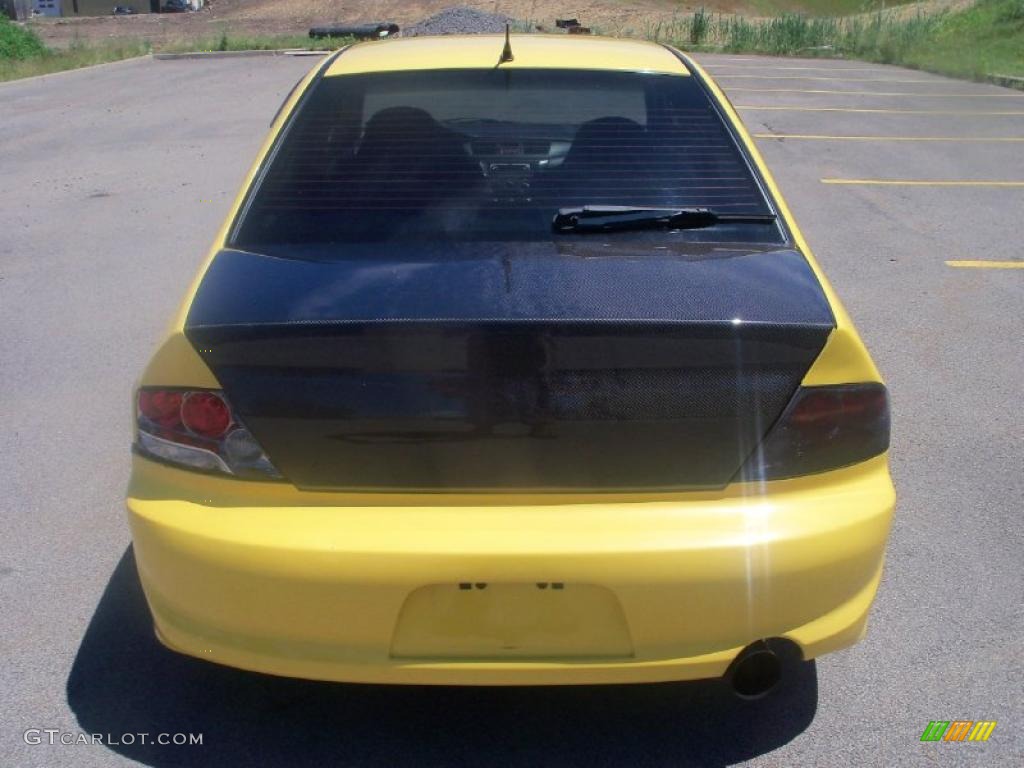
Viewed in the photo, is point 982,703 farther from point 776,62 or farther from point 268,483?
point 776,62

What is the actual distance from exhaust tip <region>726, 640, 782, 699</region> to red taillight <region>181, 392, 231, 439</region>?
1310 mm

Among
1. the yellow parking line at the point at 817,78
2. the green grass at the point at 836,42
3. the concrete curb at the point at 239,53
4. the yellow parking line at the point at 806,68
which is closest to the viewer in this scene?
the yellow parking line at the point at 817,78

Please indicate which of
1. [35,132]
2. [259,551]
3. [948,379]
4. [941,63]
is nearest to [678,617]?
[259,551]

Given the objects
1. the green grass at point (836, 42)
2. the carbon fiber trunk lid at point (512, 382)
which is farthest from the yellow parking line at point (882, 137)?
the carbon fiber trunk lid at point (512, 382)

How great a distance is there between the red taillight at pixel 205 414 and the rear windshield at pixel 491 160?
60 cm

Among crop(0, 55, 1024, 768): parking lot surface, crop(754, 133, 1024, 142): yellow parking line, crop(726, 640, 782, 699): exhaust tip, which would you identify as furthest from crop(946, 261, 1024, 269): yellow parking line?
crop(754, 133, 1024, 142): yellow parking line

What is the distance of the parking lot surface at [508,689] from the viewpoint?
9.77ft

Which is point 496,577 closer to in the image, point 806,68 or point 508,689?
point 508,689

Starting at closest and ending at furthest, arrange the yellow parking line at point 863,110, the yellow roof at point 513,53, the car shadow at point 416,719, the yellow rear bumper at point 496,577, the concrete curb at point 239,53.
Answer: the yellow rear bumper at point 496,577, the car shadow at point 416,719, the yellow roof at point 513,53, the yellow parking line at point 863,110, the concrete curb at point 239,53

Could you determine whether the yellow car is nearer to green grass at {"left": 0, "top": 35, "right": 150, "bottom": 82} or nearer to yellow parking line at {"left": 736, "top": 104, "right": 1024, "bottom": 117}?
yellow parking line at {"left": 736, "top": 104, "right": 1024, "bottom": 117}

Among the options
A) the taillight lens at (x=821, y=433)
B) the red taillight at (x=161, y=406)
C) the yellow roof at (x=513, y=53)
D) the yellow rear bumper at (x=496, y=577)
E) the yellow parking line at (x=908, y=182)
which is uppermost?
the yellow roof at (x=513, y=53)

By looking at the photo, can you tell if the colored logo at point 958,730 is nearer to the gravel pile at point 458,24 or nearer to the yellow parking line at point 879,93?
the yellow parking line at point 879,93

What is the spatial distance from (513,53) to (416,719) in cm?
222

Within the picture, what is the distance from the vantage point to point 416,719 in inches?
120
